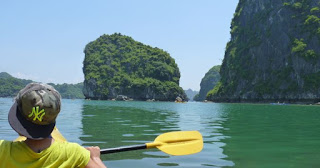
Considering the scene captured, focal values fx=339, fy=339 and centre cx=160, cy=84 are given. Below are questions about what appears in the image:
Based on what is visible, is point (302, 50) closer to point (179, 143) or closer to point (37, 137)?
point (179, 143)

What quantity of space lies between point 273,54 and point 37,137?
107 meters

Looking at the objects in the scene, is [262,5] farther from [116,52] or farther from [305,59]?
[116,52]

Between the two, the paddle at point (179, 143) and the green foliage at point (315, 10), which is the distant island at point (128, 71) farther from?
the paddle at point (179, 143)

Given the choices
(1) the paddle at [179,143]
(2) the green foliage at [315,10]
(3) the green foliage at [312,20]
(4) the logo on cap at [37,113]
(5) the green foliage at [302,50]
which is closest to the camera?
(4) the logo on cap at [37,113]

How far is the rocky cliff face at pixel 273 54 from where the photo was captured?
90562 millimetres

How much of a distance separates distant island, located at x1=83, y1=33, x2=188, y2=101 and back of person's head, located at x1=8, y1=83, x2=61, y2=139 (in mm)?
130729

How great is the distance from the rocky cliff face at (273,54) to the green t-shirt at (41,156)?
89.8 m

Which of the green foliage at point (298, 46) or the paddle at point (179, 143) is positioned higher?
the green foliage at point (298, 46)

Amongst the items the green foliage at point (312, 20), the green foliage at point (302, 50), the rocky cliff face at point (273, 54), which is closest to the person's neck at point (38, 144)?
the rocky cliff face at point (273, 54)

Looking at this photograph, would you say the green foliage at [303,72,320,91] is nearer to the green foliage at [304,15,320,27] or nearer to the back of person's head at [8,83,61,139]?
the green foliage at [304,15,320,27]

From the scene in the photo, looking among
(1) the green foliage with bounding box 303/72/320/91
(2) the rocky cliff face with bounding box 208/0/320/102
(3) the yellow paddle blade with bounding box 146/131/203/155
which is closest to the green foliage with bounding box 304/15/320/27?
(2) the rocky cliff face with bounding box 208/0/320/102

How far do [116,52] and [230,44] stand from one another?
65.7 meters

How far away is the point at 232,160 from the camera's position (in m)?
7.22

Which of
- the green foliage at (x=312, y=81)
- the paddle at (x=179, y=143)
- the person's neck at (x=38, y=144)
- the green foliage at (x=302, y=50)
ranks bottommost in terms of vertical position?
the paddle at (x=179, y=143)
